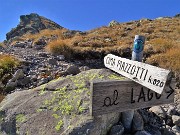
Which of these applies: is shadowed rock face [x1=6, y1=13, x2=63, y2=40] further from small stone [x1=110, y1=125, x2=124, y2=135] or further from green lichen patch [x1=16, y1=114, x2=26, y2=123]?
small stone [x1=110, y1=125, x2=124, y2=135]

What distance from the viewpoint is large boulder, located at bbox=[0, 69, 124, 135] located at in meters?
5.03

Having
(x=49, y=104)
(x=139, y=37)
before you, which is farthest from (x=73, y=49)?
(x=139, y=37)

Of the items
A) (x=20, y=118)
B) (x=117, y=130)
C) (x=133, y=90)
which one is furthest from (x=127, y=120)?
(x=20, y=118)

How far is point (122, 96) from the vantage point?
13.3 ft

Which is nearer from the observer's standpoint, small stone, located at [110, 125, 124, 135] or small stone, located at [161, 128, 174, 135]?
small stone, located at [110, 125, 124, 135]

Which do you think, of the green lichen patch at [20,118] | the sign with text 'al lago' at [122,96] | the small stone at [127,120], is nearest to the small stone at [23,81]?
the green lichen patch at [20,118]

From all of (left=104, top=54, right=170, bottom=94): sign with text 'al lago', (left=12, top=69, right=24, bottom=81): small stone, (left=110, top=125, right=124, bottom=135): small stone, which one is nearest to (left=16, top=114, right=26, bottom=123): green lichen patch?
(left=110, top=125, right=124, bottom=135): small stone

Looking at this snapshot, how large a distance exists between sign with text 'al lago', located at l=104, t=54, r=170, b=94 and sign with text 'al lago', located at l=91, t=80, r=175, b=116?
139mm

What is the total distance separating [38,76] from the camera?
9.05 m

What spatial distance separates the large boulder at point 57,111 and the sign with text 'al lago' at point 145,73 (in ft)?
3.09

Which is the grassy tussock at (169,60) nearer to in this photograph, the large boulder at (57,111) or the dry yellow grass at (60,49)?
the dry yellow grass at (60,49)

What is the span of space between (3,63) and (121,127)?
5724 millimetres

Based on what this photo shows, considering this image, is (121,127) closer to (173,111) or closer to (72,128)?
(72,128)

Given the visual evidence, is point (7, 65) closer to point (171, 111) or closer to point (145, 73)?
point (171, 111)
